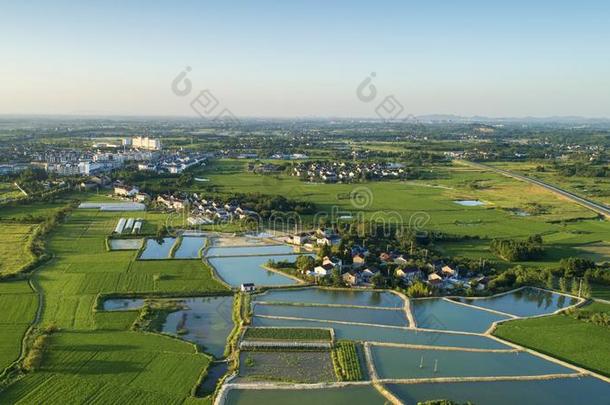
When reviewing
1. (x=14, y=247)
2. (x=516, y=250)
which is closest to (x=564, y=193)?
(x=516, y=250)

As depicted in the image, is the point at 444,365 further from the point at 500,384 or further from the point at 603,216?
the point at 603,216

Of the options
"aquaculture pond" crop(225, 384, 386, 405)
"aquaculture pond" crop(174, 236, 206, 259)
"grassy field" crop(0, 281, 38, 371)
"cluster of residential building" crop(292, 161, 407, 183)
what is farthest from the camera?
"cluster of residential building" crop(292, 161, 407, 183)

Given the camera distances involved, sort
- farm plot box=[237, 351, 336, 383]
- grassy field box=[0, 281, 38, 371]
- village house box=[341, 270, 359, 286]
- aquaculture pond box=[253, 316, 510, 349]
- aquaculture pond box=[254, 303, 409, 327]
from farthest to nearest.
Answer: village house box=[341, 270, 359, 286] < aquaculture pond box=[254, 303, 409, 327] < aquaculture pond box=[253, 316, 510, 349] < grassy field box=[0, 281, 38, 371] < farm plot box=[237, 351, 336, 383]

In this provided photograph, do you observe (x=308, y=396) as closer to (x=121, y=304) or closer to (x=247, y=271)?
(x=121, y=304)

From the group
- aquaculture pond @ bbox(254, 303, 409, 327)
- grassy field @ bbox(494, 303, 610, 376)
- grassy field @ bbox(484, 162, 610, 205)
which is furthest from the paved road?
aquaculture pond @ bbox(254, 303, 409, 327)

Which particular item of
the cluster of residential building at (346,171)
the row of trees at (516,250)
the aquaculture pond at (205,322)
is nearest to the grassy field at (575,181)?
the cluster of residential building at (346,171)

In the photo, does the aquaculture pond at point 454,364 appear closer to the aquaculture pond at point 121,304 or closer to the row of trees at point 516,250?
the aquaculture pond at point 121,304

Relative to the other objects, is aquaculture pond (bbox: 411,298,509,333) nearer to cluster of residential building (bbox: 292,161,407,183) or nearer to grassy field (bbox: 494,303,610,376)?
grassy field (bbox: 494,303,610,376)
